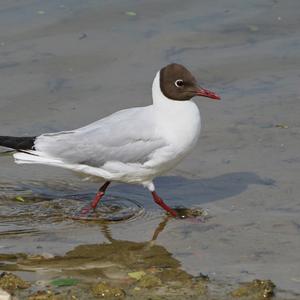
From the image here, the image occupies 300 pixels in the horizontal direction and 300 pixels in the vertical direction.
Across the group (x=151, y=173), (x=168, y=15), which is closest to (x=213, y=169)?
(x=151, y=173)

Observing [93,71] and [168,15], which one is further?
[168,15]

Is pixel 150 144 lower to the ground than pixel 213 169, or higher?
higher

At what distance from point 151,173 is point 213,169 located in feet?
3.70

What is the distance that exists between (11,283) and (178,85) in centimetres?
255

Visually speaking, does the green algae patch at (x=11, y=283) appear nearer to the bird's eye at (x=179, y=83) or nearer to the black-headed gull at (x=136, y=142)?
the black-headed gull at (x=136, y=142)

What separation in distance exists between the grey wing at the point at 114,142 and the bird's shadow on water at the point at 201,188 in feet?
2.60

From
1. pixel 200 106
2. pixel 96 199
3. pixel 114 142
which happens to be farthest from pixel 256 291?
pixel 200 106

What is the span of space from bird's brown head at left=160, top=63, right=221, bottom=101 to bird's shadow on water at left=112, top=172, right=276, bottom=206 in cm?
92

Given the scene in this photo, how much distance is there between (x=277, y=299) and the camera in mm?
5883

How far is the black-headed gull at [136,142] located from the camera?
7.66m

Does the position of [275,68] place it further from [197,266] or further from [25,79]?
[197,266]

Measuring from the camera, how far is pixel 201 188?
27.9 ft

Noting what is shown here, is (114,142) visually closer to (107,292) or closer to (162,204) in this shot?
(162,204)

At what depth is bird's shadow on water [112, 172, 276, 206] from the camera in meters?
8.34
